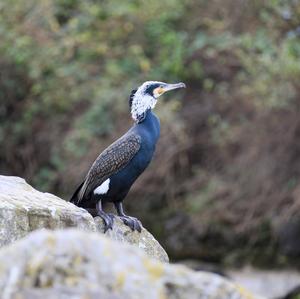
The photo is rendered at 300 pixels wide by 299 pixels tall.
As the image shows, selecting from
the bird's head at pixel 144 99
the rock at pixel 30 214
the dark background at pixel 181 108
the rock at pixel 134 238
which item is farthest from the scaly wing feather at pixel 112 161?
the dark background at pixel 181 108

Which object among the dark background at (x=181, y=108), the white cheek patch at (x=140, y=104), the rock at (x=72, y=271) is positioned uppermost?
the rock at (x=72, y=271)

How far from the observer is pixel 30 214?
6.77m

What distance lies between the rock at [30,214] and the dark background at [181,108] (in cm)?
727

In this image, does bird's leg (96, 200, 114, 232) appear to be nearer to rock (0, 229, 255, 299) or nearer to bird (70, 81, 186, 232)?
bird (70, 81, 186, 232)

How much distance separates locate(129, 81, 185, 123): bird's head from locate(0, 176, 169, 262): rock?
1474 millimetres

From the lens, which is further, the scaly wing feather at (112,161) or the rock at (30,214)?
the scaly wing feather at (112,161)

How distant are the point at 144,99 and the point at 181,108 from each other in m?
7.06

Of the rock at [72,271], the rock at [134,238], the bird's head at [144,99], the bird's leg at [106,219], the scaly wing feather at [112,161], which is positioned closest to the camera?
the rock at [72,271]

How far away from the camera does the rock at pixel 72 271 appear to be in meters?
3.69

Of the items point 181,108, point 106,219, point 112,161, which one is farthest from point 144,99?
point 181,108

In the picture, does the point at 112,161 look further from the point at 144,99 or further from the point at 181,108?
the point at 181,108

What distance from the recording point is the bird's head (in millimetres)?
8906

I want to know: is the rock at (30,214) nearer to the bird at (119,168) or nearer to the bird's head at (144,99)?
the bird at (119,168)

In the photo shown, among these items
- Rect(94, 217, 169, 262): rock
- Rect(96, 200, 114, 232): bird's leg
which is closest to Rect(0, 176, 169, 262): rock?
Rect(94, 217, 169, 262): rock
